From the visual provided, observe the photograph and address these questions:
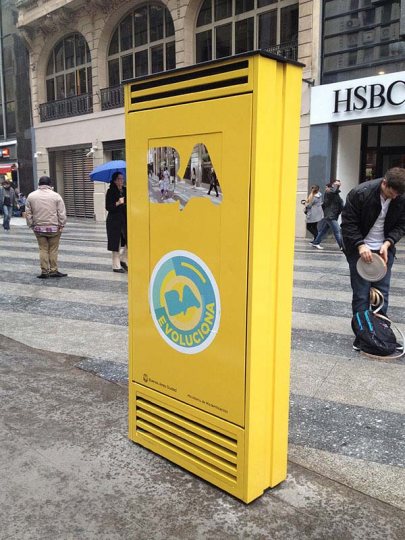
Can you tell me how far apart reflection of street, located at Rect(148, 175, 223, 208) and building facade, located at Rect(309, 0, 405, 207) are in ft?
41.1

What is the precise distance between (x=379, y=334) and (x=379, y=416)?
51.8 inches

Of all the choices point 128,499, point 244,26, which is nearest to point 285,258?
point 128,499

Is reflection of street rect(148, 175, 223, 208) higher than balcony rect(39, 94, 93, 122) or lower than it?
lower

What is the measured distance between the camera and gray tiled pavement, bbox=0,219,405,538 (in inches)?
109

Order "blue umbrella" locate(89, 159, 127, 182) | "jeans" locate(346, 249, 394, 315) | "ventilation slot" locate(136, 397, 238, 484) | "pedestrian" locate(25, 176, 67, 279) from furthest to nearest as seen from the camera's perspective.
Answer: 1. "blue umbrella" locate(89, 159, 127, 182)
2. "pedestrian" locate(25, 176, 67, 279)
3. "jeans" locate(346, 249, 394, 315)
4. "ventilation slot" locate(136, 397, 238, 484)

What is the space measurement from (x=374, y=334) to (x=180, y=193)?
2.86m

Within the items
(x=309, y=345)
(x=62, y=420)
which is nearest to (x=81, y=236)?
(x=309, y=345)

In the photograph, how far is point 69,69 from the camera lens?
77.9ft

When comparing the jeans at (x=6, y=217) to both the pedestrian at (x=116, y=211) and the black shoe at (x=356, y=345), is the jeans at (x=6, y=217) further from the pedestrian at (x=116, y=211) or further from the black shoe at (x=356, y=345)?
the black shoe at (x=356, y=345)

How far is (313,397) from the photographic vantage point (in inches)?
153

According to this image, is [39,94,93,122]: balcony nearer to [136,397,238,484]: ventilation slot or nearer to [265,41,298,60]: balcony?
[265,41,298,60]: balcony

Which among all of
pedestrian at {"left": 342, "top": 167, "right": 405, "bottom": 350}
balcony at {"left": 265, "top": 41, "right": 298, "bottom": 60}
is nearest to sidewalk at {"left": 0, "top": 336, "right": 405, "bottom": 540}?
pedestrian at {"left": 342, "top": 167, "right": 405, "bottom": 350}

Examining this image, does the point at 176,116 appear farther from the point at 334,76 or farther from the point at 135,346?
the point at 334,76

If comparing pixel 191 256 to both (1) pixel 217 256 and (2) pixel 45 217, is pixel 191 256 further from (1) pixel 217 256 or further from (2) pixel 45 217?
(2) pixel 45 217
